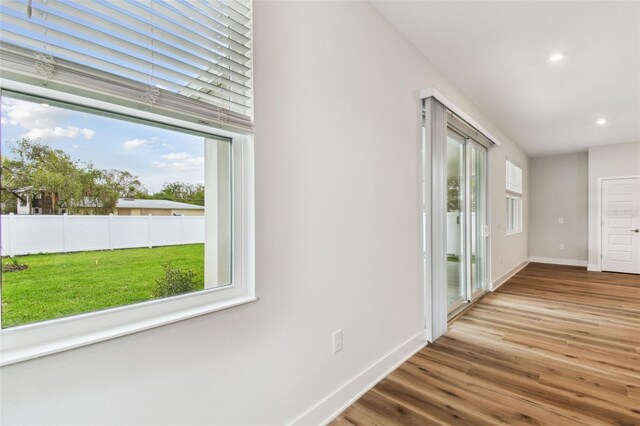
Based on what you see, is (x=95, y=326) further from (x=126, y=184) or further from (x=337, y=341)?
(x=337, y=341)

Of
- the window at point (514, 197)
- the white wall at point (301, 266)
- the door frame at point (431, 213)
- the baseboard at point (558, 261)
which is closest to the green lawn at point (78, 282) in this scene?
the white wall at point (301, 266)

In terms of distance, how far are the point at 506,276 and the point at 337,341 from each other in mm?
4932

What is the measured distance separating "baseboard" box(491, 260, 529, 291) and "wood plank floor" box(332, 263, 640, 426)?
2.98ft

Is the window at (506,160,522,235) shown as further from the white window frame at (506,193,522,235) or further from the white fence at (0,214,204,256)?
the white fence at (0,214,204,256)

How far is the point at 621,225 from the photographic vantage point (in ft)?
20.5

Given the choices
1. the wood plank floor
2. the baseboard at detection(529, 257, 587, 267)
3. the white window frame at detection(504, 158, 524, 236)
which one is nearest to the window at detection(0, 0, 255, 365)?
the wood plank floor

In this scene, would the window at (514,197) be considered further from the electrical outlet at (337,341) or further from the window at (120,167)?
the window at (120,167)

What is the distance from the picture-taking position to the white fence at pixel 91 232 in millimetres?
937

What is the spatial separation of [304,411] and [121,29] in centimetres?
191

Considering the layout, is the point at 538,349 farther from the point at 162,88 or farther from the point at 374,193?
the point at 162,88

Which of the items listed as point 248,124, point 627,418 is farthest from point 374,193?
point 627,418

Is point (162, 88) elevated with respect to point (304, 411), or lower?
elevated

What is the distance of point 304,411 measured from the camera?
1.69 m

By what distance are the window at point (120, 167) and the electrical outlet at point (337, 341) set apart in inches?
28.8
